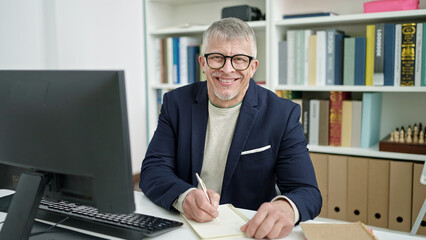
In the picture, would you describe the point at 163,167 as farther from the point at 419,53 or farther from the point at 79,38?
the point at 79,38

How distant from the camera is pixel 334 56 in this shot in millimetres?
2418

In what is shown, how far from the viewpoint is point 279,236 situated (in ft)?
3.52

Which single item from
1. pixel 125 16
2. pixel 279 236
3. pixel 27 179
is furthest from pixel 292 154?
pixel 125 16

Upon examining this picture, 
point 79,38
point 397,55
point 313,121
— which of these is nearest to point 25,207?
point 313,121

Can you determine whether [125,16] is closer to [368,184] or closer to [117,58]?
[117,58]

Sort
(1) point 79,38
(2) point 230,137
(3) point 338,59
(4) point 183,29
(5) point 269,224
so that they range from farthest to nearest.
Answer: (1) point 79,38, (4) point 183,29, (3) point 338,59, (2) point 230,137, (5) point 269,224

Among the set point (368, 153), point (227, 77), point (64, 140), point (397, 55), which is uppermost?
point (397, 55)

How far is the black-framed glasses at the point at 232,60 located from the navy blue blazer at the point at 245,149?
4.3 inches

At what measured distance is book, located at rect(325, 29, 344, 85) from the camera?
2.40 metres

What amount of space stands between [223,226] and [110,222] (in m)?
0.30

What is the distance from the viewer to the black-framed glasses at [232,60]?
1573mm

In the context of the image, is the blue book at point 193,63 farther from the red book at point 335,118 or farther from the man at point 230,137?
the man at point 230,137

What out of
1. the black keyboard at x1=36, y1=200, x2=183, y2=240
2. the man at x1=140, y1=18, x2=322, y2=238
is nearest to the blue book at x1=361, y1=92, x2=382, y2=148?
the man at x1=140, y1=18, x2=322, y2=238

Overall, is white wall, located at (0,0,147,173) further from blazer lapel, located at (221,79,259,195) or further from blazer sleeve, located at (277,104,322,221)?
blazer sleeve, located at (277,104,322,221)
